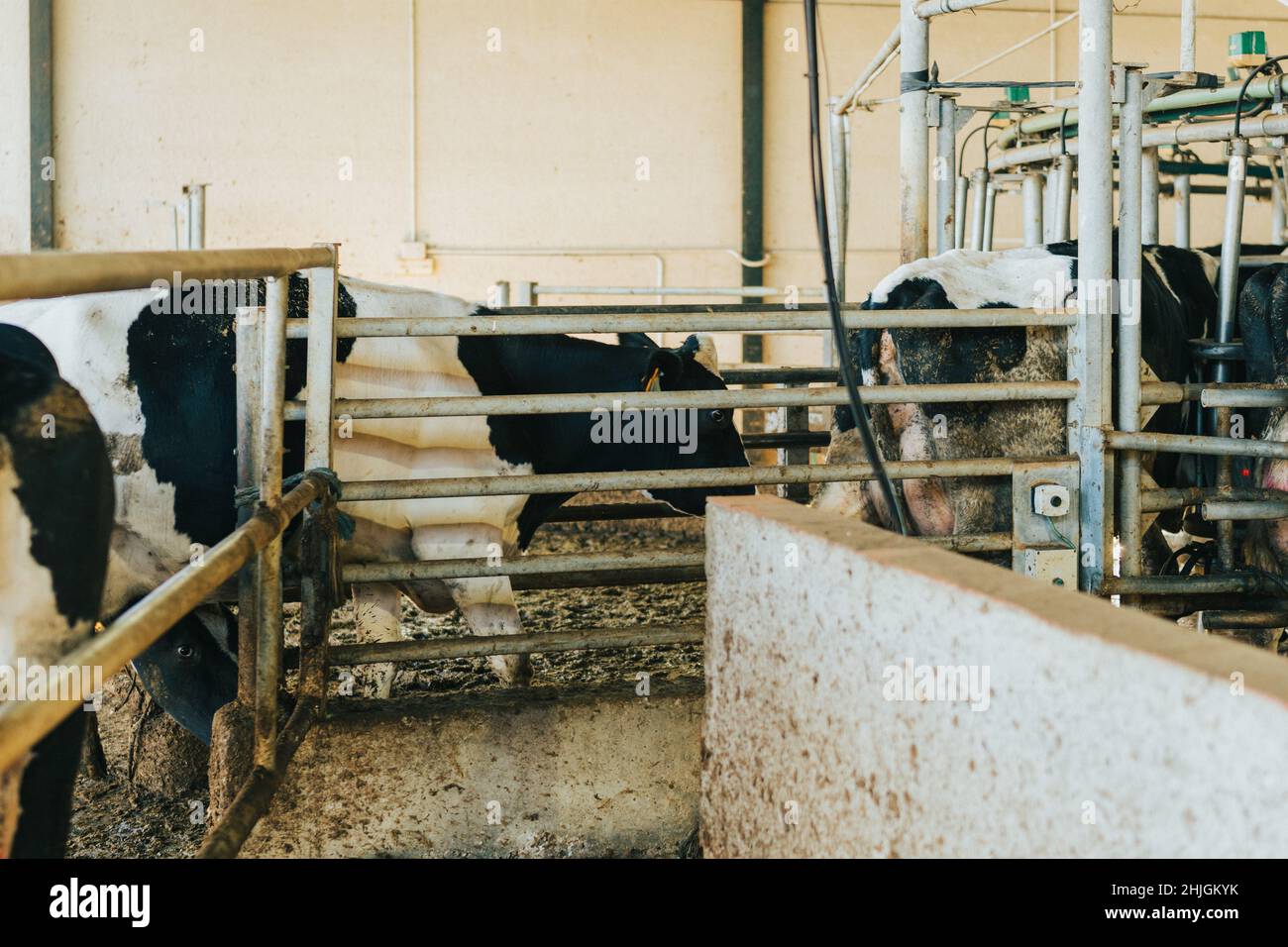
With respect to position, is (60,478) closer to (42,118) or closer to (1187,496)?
(1187,496)

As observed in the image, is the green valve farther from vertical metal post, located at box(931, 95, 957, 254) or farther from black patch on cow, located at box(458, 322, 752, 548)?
black patch on cow, located at box(458, 322, 752, 548)

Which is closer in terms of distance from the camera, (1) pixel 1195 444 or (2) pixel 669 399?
(2) pixel 669 399

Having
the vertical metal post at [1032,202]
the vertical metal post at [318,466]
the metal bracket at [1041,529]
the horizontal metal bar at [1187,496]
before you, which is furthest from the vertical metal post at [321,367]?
the vertical metal post at [1032,202]

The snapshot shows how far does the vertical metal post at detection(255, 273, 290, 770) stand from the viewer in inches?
92.4

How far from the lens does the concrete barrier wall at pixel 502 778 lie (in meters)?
2.72

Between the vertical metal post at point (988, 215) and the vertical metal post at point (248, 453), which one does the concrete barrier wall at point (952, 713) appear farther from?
the vertical metal post at point (988, 215)

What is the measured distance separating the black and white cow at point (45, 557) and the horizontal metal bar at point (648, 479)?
4.60ft

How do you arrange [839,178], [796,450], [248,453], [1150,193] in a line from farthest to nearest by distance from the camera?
[839,178] < [1150,193] < [796,450] < [248,453]

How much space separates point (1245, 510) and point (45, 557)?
2930 millimetres

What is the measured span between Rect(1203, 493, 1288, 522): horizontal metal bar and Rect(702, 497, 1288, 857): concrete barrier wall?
1.73m

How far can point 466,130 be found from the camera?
10.9m

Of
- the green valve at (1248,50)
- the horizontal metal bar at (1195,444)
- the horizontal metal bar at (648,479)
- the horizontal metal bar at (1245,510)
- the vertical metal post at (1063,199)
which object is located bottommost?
the horizontal metal bar at (1245,510)

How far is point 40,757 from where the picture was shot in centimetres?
137

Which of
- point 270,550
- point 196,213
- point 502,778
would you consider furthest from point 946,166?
point 196,213
